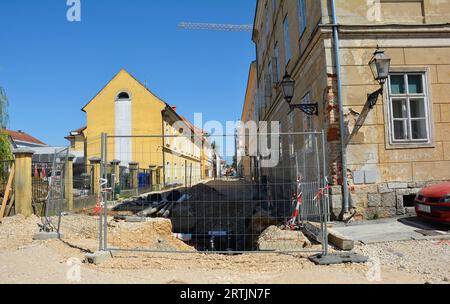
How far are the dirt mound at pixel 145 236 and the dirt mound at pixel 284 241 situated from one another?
2181 mm

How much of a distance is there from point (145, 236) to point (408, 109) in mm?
7409

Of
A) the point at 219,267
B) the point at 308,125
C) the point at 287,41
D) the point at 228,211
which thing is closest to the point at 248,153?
the point at 287,41

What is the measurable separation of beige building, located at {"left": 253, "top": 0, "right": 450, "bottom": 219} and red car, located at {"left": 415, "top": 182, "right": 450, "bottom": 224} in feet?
4.23

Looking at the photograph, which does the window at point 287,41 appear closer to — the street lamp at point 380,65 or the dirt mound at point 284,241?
the street lamp at point 380,65

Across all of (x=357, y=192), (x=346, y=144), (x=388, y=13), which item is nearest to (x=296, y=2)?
(x=388, y=13)

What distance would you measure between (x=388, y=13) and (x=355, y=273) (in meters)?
7.15

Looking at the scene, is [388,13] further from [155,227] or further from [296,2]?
[155,227]

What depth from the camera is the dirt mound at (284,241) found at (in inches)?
291

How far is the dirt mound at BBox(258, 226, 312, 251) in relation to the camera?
7.39 metres

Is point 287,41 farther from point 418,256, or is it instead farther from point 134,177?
point 418,256

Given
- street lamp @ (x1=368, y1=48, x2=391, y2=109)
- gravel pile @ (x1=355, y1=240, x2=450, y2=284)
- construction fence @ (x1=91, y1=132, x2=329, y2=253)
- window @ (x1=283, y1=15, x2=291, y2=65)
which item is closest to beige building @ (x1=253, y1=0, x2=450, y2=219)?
street lamp @ (x1=368, y1=48, x2=391, y2=109)

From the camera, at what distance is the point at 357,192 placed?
28.9 feet

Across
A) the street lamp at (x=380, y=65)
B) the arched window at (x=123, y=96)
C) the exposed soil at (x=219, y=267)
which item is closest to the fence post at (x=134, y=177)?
the exposed soil at (x=219, y=267)

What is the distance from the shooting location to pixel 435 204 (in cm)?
715
